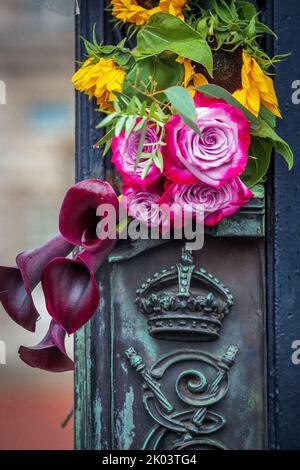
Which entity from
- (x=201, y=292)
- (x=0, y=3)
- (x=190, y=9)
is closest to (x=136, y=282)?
(x=201, y=292)

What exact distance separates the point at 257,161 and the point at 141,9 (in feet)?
1.00

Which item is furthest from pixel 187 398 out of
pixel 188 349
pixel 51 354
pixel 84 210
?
pixel 84 210

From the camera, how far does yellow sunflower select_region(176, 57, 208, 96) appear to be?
989 mm

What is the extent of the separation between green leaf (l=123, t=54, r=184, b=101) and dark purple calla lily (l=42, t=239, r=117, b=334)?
0.24 metres

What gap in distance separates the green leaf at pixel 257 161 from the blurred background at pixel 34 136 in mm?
480

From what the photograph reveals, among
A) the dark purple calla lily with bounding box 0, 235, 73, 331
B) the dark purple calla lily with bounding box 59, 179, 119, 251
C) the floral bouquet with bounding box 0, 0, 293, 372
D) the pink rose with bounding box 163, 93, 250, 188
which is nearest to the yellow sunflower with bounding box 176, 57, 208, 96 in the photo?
the floral bouquet with bounding box 0, 0, 293, 372

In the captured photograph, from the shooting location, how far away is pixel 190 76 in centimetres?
99

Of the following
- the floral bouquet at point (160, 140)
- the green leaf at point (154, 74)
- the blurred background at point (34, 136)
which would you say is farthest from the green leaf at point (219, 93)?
the blurred background at point (34, 136)

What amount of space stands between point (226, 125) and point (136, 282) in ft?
1.06

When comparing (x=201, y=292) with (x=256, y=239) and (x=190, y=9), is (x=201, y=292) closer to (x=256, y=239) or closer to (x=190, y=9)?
(x=256, y=239)

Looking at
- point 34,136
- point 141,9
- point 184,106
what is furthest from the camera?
point 34,136

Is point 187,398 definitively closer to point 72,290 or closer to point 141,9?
point 72,290

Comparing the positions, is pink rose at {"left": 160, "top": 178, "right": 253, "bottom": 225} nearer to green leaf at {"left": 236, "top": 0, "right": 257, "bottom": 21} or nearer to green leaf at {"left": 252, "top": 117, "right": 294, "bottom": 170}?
green leaf at {"left": 252, "top": 117, "right": 294, "bottom": 170}

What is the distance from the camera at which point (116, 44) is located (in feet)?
3.56
